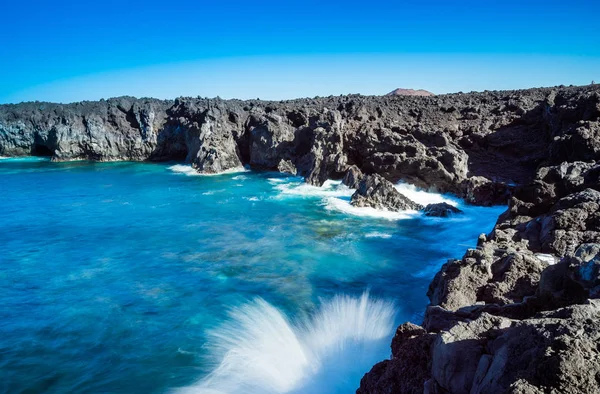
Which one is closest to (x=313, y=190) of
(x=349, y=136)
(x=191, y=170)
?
(x=349, y=136)

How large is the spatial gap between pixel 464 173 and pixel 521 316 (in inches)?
769

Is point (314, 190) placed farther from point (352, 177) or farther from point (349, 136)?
point (349, 136)

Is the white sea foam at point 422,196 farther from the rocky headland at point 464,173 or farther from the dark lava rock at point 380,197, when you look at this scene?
the dark lava rock at point 380,197

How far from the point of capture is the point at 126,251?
15.7 m

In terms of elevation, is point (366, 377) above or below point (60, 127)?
below

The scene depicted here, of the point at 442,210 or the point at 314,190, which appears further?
the point at 314,190

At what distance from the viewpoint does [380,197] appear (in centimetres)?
2128

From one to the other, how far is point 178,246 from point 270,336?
820cm

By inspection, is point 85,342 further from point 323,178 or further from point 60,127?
point 60,127

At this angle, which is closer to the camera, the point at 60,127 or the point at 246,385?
the point at 246,385

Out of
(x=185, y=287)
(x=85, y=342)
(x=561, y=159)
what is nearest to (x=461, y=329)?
(x=85, y=342)

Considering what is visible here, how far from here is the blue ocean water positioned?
824 cm

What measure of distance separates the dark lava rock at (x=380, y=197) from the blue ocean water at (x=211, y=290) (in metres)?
0.90

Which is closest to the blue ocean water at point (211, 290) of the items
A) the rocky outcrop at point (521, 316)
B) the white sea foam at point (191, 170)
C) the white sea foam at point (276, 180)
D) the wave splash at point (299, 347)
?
the wave splash at point (299, 347)
